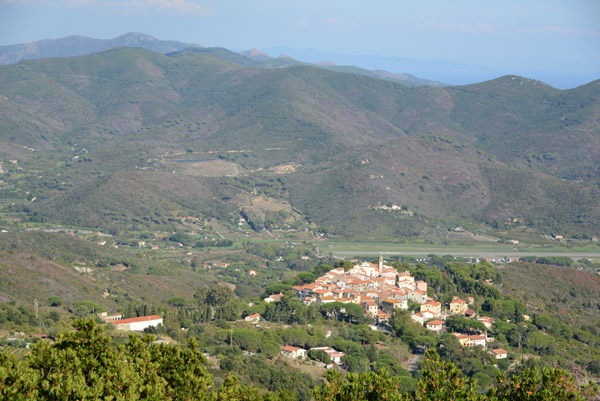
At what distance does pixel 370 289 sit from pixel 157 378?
137 feet

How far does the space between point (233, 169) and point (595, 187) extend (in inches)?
2927

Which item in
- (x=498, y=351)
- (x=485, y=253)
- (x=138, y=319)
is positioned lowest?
(x=485, y=253)

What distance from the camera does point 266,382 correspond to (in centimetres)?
4219

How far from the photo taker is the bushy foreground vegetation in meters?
20.6

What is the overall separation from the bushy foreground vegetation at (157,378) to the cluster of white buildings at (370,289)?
34426 millimetres

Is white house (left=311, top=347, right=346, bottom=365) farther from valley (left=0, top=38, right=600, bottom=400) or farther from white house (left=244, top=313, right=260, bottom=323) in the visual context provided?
white house (left=244, top=313, right=260, bottom=323)

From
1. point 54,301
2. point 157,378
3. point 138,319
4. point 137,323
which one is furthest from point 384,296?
point 157,378

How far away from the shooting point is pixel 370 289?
63281mm

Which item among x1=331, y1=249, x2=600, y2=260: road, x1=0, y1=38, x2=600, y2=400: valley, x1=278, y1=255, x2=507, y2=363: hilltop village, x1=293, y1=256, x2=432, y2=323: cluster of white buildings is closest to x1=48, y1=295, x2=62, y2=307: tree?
x1=0, y1=38, x2=600, y2=400: valley

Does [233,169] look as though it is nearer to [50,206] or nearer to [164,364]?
[50,206]

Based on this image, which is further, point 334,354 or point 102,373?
point 334,354

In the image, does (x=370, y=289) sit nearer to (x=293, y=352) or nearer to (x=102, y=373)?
(x=293, y=352)

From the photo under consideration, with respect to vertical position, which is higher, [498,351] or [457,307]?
[457,307]

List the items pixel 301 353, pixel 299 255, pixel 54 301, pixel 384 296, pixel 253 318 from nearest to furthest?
pixel 301 353, pixel 253 318, pixel 54 301, pixel 384 296, pixel 299 255
